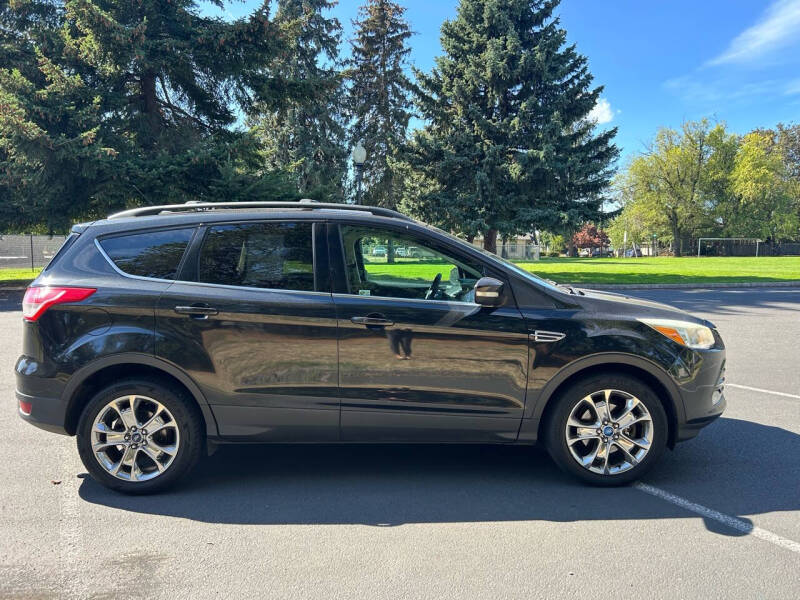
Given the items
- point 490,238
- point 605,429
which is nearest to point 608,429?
point 605,429

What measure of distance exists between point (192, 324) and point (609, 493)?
9.72 feet

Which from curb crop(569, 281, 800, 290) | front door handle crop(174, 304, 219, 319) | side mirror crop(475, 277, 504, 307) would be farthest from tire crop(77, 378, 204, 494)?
curb crop(569, 281, 800, 290)

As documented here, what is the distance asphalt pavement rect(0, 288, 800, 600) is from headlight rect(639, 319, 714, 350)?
3.21 feet

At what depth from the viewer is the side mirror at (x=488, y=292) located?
3354 millimetres

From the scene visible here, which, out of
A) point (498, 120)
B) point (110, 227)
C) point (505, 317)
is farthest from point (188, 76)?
point (505, 317)

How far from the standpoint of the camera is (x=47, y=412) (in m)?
3.39

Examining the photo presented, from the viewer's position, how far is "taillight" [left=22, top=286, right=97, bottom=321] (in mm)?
3395

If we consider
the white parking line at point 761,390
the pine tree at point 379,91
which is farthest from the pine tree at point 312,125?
the white parking line at point 761,390

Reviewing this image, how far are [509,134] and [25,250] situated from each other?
3328 cm

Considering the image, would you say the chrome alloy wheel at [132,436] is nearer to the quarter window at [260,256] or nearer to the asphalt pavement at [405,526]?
the asphalt pavement at [405,526]

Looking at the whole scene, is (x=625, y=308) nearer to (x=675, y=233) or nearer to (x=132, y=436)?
(x=132, y=436)

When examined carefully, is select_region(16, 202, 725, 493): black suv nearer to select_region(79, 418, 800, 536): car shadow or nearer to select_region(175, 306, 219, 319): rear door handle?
select_region(175, 306, 219, 319): rear door handle

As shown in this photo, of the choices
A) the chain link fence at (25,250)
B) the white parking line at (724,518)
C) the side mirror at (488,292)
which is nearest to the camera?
the white parking line at (724,518)

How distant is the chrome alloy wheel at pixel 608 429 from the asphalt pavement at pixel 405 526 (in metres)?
0.21
